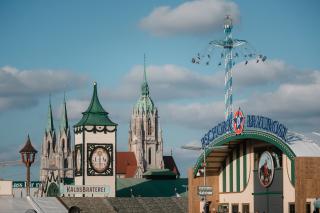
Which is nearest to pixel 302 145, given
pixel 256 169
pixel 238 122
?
pixel 238 122

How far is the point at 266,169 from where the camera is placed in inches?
3214

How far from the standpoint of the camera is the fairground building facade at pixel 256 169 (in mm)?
71562

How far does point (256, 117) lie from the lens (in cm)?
7700

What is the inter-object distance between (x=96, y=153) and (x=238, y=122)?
148 feet

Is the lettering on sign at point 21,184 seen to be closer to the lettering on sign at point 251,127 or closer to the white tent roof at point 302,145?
the lettering on sign at point 251,127

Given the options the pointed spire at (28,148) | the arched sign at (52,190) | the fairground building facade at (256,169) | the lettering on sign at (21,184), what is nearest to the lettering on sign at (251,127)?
the fairground building facade at (256,169)

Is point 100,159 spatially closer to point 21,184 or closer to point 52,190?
point 52,190

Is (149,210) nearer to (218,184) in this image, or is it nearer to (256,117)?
(218,184)

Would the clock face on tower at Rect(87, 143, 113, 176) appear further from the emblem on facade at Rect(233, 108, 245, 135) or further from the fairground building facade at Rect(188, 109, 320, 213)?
the emblem on facade at Rect(233, 108, 245, 135)

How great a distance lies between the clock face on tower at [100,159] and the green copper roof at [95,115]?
3.24m

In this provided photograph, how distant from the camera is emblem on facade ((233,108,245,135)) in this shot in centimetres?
7919

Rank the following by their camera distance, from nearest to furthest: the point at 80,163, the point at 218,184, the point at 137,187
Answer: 1. the point at 218,184
2. the point at 80,163
3. the point at 137,187

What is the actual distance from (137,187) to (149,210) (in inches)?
1072

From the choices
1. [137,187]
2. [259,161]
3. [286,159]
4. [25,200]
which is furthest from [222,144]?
[137,187]
